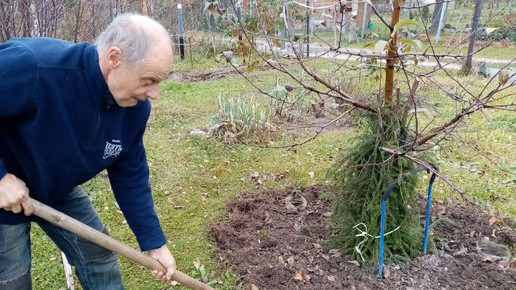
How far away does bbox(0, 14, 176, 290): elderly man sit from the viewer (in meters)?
1.48

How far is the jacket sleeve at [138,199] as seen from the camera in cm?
202

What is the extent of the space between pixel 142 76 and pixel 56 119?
0.41m

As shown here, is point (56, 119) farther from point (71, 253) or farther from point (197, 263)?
point (197, 263)

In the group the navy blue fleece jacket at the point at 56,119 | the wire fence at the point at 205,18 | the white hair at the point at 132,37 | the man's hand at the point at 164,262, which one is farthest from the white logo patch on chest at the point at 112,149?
the wire fence at the point at 205,18

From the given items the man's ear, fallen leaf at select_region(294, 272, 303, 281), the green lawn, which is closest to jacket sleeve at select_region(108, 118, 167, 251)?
the man's ear

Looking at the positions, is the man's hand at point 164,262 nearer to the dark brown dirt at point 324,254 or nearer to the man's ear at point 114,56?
the dark brown dirt at point 324,254

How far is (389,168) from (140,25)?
1.76m

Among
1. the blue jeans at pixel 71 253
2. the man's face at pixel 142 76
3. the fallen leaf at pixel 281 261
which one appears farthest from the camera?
the fallen leaf at pixel 281 261

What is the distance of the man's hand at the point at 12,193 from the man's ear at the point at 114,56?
63 centimetres

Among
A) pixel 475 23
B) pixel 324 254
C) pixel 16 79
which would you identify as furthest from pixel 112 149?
pixel 475 23

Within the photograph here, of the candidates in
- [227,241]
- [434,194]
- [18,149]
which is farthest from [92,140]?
[434,194]

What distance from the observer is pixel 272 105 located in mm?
5844

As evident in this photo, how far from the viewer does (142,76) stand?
1.53 meters

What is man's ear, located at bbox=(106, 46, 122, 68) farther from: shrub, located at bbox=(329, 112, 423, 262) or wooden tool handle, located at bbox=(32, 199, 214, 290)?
shrub, located at bbox=(329, 112, 423, 262)
